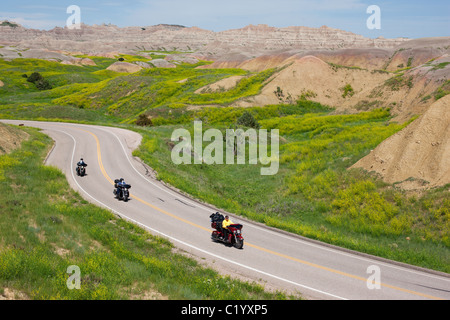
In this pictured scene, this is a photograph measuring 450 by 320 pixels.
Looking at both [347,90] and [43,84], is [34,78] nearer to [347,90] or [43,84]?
[43,84]

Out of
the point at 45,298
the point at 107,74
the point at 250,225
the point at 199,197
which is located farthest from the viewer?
the point at 107,74

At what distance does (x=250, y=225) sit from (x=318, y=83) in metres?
65.9

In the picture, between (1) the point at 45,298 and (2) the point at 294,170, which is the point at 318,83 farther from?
(1) the point at 45,298

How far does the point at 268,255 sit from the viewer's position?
15.5 metres

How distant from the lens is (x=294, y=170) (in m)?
31.5

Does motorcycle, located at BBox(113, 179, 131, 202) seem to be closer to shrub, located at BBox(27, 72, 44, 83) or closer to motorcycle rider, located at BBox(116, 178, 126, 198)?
motorcycle rider, located at BBox(116, 178, 126, 198)

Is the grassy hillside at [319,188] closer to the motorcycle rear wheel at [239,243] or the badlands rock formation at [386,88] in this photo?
the badlands rock formation at [386,88]

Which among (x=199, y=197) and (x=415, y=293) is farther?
(x=199, y=197)

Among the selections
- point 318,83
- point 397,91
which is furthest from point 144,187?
point 318,83

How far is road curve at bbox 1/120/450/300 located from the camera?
12.8 m

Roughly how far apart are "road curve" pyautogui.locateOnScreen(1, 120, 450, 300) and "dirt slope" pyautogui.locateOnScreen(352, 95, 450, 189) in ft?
31.2

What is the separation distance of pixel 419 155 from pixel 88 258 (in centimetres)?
2274

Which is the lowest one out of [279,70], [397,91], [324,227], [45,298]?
[324,227]

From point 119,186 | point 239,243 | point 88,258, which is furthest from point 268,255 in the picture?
point 119,186
